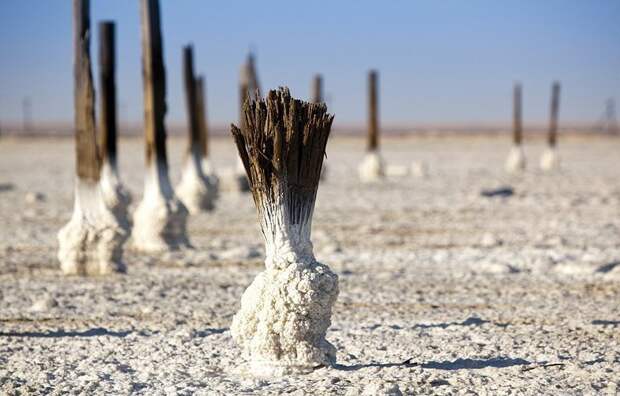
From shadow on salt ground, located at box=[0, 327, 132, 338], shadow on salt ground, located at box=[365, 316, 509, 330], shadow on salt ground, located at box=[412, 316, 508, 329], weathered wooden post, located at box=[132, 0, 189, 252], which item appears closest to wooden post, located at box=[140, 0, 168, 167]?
weathered wooden post, located at box=[132, 0, 189, 252]

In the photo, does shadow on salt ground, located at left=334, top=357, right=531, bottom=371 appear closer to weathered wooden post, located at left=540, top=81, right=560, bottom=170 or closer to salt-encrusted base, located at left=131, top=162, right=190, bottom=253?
salt-encrusted base, located at left=131, top=162, right=190, bottom=253

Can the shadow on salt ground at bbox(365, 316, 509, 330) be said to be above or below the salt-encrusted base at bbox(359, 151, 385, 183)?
above

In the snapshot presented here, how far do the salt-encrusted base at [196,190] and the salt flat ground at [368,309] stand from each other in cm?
46

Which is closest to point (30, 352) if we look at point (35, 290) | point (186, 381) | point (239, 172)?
point (186, 381)

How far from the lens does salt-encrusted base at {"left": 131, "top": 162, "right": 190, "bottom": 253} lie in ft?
43.2

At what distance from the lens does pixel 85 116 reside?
436 inches

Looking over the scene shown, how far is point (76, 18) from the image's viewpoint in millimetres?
11430

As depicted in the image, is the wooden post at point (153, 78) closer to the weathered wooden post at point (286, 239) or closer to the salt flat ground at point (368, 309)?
the salt flat ground at point (368, 309)

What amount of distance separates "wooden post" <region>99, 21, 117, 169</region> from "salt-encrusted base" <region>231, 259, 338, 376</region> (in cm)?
726

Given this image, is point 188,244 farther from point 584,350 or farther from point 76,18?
point 584,350

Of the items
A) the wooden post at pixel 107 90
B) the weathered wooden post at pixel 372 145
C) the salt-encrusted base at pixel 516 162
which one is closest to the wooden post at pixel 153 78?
the wooden post at pixel 107 90

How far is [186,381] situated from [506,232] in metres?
9.98

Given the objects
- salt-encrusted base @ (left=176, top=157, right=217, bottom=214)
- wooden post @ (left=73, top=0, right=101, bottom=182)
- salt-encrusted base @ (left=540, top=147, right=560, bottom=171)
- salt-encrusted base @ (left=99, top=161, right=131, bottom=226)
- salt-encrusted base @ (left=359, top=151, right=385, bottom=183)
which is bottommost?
salt-encrusted base @ (left=540, top=147, right=560, bottom=171)

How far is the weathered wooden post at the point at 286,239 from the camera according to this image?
625 centimetres
